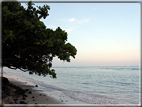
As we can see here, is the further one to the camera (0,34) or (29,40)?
(29,40)

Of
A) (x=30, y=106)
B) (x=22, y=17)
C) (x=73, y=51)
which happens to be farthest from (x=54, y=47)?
(x=30, y=106)

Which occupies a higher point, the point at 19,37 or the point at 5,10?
the point at 5,10

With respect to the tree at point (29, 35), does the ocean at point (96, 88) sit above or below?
below

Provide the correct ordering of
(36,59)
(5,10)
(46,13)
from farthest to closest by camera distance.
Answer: (36,59) → (46,13) → (5,10)

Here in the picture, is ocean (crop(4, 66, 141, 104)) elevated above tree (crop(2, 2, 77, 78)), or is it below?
below

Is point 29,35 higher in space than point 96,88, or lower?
higher

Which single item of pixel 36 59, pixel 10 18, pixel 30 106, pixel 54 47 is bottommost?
pixel 30 106

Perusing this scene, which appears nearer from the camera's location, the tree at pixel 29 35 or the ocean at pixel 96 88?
the tree at pixel 29 35

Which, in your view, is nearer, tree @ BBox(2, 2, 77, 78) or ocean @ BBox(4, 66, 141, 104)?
tree @ BBox(2, 2, 77, 78)

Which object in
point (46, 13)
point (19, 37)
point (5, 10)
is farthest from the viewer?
point (46, 13)

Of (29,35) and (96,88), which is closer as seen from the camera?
(29,35)

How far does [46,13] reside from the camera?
6523 millimetres

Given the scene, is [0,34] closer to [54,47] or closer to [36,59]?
[54,47]

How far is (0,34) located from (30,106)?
3.22m
